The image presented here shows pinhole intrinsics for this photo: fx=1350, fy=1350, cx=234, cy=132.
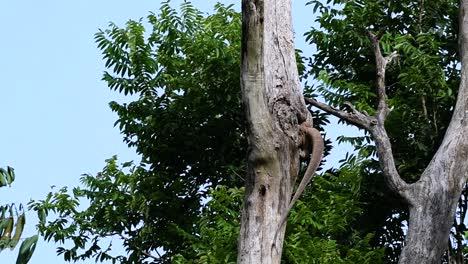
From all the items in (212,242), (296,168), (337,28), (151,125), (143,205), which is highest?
(337,28)

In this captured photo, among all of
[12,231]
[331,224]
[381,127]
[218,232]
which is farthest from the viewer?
[331,224]

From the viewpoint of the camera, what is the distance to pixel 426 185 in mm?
13312

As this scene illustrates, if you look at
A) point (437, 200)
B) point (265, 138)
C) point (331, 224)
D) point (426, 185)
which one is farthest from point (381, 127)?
point (265, 138)

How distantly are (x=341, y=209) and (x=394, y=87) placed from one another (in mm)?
2582

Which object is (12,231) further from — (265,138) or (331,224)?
(331,224)

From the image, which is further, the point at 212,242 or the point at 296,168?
the point at 212,242

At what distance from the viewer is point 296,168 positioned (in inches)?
375

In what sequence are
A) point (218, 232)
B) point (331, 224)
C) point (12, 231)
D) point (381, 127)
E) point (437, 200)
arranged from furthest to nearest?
point (331, 224)
point (218, 232)
point (381, 127)
point (437, 200)
point (12, 231)

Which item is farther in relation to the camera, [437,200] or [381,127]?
[381,127]

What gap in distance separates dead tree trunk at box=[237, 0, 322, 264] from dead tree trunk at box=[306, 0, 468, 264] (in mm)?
3236

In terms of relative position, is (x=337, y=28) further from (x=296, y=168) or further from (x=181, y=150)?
(x=296, y=168)

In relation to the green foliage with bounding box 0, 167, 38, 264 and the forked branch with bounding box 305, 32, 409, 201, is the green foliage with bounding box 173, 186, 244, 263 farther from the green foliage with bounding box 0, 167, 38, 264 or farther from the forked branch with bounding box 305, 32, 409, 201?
the green foliage with bounding box 0, 167, 38, 264

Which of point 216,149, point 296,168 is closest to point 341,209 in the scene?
point 216,149

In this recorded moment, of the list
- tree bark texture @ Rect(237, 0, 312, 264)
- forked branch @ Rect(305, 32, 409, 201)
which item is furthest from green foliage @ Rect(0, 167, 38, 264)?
forked branch @ Rect(305, 32, 409, 201)
